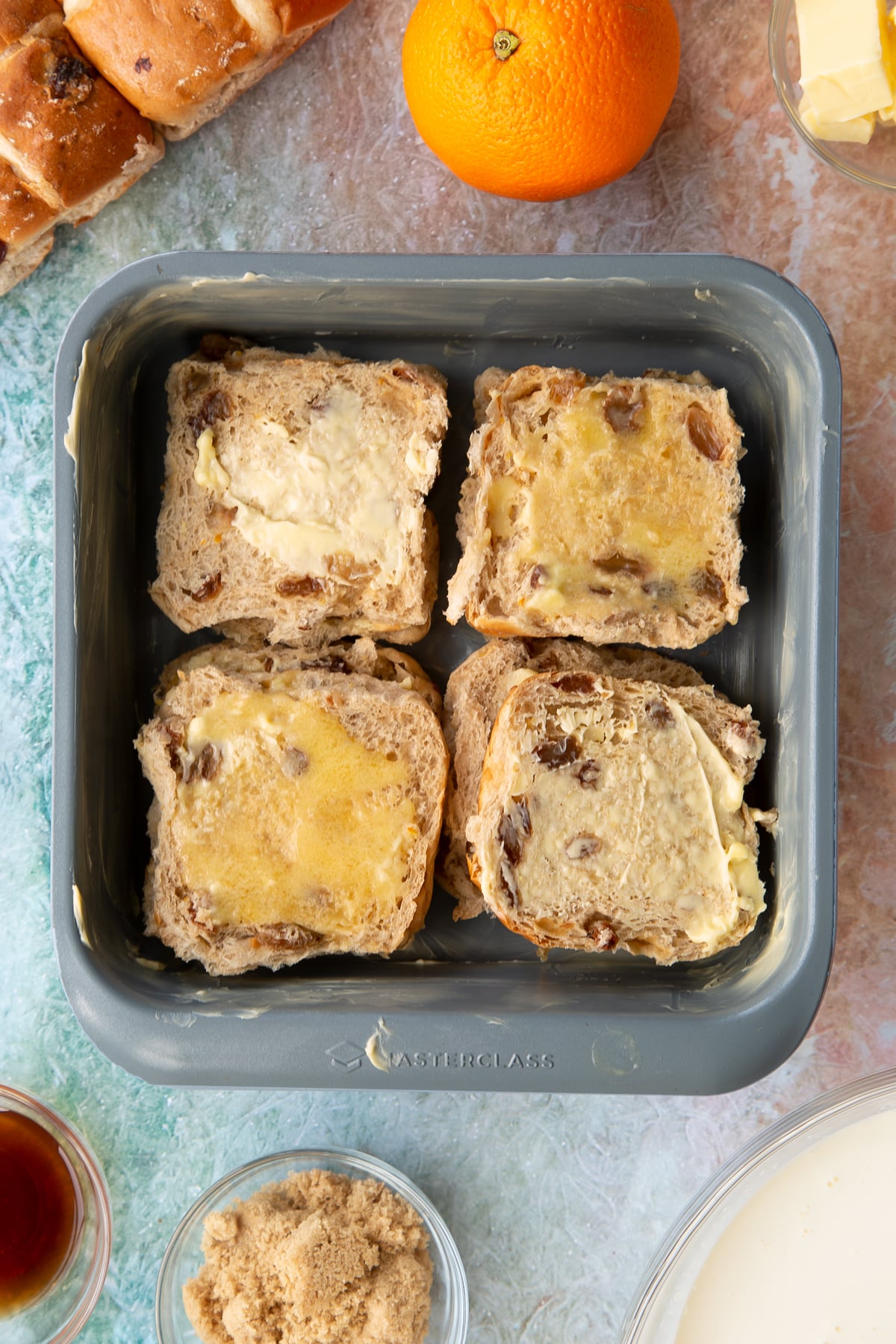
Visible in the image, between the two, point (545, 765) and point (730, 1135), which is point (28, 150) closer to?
point (545, 765)

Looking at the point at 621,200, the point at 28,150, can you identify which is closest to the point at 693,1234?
the point at 621,200

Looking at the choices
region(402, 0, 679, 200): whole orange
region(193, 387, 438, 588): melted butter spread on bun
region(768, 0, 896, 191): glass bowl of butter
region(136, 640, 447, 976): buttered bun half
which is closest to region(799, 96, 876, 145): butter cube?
region(768, 0, 896, 191): glass bowl of butter

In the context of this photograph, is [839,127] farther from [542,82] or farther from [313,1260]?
[313,1260]

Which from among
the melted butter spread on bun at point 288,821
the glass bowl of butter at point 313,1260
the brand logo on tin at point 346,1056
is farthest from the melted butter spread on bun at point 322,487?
the glass bowl of butter at point 313,1260

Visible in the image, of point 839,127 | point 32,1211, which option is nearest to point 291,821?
point 32,1211

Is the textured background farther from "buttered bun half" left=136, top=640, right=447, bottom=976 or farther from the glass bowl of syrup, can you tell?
"buttered bun half" left=136, top=640, right=447, bottom=976

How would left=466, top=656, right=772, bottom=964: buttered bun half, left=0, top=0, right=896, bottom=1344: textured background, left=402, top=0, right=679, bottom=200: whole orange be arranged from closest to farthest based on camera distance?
left=402, top=0, right=679, bottom=200: whole orange, left=466, top=656, right=772, bottom=964: buttered bun half, left=0, top=0, right=896, bottom=1344: textured background
